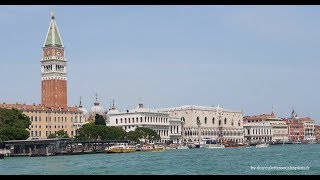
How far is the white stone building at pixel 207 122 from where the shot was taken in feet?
220

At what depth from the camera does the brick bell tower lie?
191ft

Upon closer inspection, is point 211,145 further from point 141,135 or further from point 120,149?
point 120,149

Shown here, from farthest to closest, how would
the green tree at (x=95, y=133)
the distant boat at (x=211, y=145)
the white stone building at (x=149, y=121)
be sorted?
the white stone building at (x=149, y=121) → the distant boat at (x=211, y=145) → the green tree at (x=95, y=133)

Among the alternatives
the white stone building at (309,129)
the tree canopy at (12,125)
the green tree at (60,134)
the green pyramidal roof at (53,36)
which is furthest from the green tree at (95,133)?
the white stone building at (309,129)

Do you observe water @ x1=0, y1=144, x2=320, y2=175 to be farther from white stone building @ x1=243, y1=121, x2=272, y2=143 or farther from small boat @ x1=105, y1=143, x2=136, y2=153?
white stone building @ x1=243, y1=121, x2=272, y2=143

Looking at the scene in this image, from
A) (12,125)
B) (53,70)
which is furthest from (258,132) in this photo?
(12,125)

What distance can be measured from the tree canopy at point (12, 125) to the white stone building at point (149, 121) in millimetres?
20558

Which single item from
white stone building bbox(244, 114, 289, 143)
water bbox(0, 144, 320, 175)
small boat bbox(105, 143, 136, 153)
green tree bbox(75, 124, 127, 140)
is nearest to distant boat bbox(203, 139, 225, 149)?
green tree bbox(75, 124, 127, 140)

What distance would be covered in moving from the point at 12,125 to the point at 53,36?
22248 mm

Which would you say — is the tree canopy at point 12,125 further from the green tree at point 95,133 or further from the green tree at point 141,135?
the green tree at point 141,135

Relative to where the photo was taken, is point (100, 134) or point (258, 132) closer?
point (100, 134)

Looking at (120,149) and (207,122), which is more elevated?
(207,122)

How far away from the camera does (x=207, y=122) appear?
2721 inches
